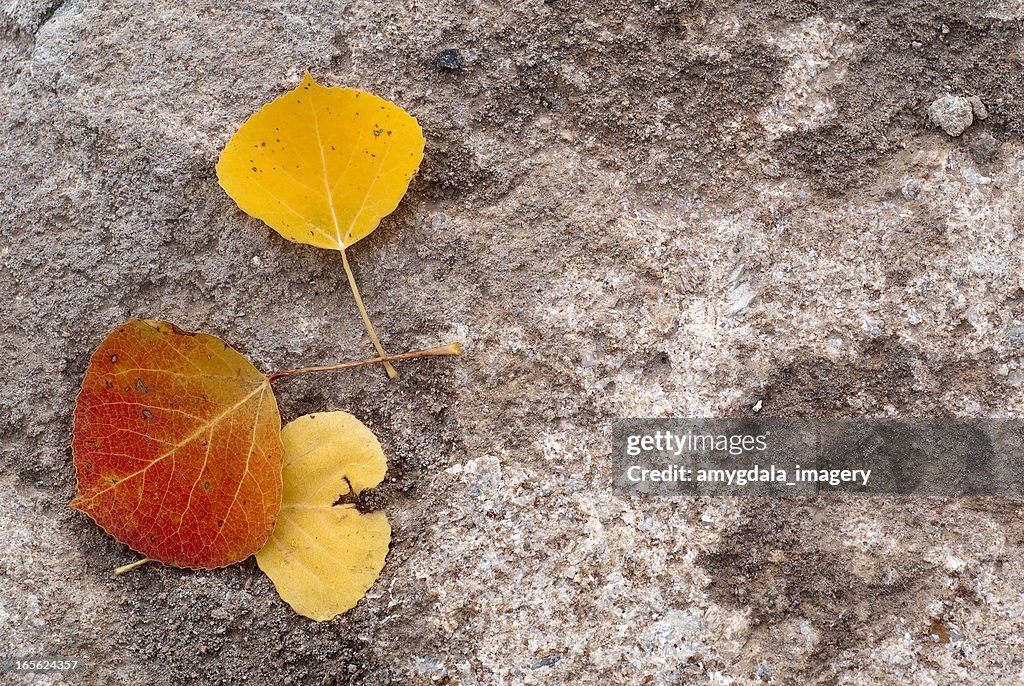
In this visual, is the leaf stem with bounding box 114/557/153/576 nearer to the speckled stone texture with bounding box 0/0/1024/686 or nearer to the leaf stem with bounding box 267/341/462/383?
the speckled stone texture with bounding box 0/0/1024/686

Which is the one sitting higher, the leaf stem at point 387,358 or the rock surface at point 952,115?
the rock surface at point 952,115

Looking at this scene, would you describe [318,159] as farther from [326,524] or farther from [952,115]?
[952,115]

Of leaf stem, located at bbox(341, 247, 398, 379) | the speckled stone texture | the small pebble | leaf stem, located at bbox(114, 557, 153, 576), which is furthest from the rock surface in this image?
leaf stem, located at bbox(114, 557, 153, 576)

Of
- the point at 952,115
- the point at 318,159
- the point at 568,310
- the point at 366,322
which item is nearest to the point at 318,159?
the point at 318,159

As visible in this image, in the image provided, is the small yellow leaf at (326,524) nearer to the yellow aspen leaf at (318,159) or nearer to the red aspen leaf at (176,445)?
the red aspen leaf at (176,445)

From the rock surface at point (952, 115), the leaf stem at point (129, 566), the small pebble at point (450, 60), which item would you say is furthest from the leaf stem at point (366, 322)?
the rock surface at point (952, 115)
